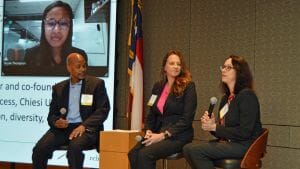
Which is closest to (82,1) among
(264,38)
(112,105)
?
(112,105)

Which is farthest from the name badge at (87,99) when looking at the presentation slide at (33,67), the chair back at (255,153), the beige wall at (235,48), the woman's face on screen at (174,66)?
the chair back at (255,153)

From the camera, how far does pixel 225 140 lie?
375 cm

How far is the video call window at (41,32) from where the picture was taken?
5.59m

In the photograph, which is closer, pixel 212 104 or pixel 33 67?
pixel 212 104

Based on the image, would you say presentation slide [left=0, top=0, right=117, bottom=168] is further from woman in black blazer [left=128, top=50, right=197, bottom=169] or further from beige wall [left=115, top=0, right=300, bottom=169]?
woman in black blazer [left=128, top=50, right=197, bottom=169]

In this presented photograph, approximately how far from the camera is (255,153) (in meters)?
3.53

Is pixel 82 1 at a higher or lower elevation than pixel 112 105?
higher

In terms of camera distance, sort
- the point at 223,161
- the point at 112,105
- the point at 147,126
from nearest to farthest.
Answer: the point at 223,161 → the point at 147,126 → the point at 112,105

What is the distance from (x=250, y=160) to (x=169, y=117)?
906 mm

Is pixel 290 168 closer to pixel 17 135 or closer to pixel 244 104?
pixel 244 104

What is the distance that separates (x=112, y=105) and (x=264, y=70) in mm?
1779

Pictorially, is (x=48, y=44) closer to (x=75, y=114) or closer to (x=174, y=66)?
(x=75, y=114)

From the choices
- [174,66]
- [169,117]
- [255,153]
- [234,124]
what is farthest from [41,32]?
[255,153]

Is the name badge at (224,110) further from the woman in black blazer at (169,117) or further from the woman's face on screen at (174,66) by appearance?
the woman's face on screen at (174,66)
